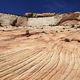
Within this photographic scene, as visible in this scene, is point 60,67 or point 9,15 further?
point 9,15

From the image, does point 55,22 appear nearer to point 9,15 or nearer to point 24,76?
point 9,15

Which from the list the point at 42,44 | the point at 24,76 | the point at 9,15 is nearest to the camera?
the point at 24,76

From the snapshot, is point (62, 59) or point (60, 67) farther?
point (62, 59)

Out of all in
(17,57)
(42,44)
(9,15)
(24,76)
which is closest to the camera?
(24,76)

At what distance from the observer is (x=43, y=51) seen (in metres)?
6.66

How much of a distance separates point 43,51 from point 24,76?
1499 mm

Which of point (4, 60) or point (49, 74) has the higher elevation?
point (4, 60)

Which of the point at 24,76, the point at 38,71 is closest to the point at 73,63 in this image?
the point at 38,71

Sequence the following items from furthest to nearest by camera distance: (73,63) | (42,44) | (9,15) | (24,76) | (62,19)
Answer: (9,15) < (62,19) < (42,44) < (73,63) < (24,76)

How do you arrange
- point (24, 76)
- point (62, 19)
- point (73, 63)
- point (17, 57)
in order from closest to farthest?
point (24, 76), point (17, 57), point (73, 63), point (62, 19)

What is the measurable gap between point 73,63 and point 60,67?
604 mm

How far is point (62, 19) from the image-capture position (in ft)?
74.4

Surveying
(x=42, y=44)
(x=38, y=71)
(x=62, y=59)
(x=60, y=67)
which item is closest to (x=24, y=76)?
(x=38, y=71)

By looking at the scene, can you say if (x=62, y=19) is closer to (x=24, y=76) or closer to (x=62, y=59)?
(x=62, y=59)
